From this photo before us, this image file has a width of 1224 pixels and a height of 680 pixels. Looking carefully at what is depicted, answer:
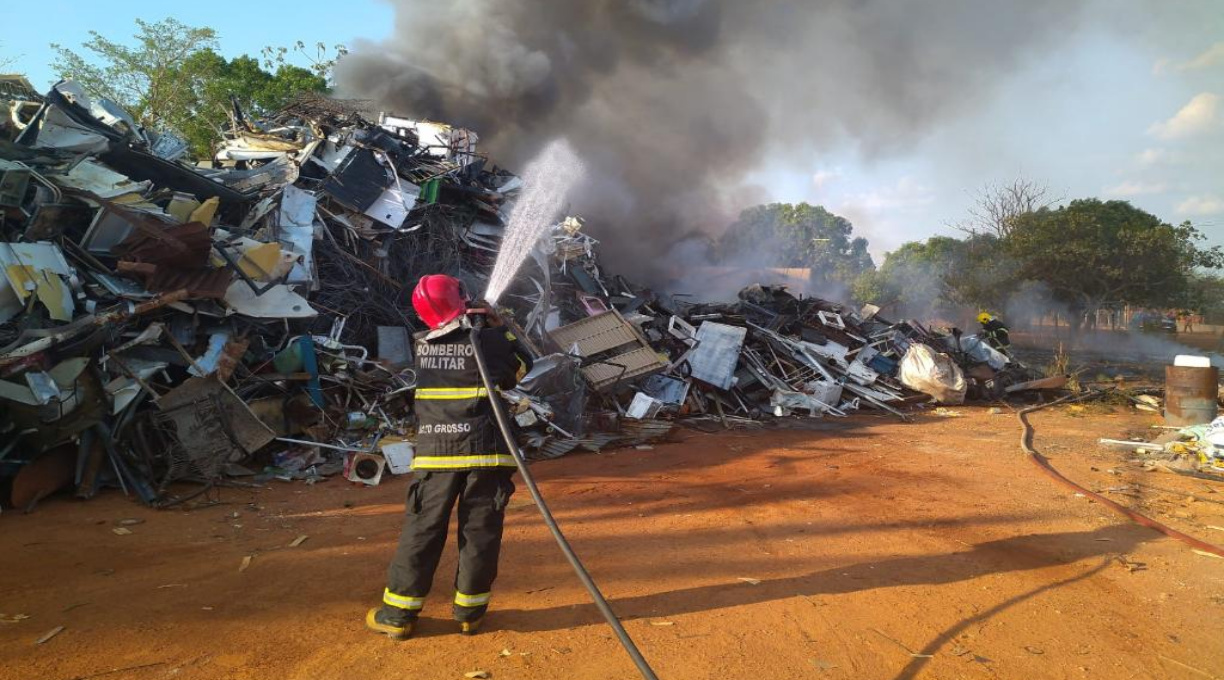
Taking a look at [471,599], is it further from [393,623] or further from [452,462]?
[452,462]

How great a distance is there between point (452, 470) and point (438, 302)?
30.8 inches

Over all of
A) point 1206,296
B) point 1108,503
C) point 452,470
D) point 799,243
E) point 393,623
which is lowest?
point 1108,503

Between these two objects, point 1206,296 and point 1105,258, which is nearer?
point 1105,258

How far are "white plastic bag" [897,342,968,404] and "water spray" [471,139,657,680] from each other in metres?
6.70

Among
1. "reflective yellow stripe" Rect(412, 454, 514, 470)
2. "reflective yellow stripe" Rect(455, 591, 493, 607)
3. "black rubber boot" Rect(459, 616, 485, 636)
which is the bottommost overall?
"black rubber boot" Rect(459, 616, 485, 636)

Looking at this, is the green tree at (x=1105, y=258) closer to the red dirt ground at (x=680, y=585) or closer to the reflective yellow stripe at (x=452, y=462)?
the red dirt ground at (x=680, y=585)

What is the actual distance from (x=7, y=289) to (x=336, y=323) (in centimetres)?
310

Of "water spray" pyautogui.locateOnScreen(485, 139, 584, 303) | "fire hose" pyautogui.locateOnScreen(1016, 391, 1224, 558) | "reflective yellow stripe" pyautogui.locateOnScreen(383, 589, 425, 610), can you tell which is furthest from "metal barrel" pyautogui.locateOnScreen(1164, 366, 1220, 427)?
"reflective yellow stripe" pyautogui.locateOnScreen(383, 589, 425, 610)

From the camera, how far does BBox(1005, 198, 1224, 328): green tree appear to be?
19.2 meters

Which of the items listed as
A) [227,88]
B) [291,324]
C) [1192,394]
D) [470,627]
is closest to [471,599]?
[470,627]

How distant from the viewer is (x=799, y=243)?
1625 inches

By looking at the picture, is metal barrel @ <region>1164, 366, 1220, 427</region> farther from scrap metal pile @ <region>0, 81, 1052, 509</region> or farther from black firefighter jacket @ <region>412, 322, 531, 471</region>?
black firefighter jacket @ <region>412, 322, 531, 471</region>

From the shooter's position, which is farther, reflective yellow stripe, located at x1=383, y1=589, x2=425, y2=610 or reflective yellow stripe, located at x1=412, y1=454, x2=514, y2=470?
reflective yellow stripe, located at x1=412, y1=454, x2=514, y2=470

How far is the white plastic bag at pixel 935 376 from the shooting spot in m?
10.9
